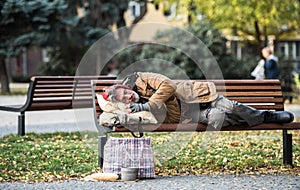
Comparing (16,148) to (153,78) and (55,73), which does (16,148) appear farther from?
(55,73)

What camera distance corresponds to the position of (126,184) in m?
6.93

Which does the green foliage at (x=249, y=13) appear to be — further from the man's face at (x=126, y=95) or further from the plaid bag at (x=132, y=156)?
the plaid bag at (x=132, y=156)

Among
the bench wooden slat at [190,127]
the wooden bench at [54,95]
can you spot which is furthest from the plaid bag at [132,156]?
the wooden bench at [54,95]

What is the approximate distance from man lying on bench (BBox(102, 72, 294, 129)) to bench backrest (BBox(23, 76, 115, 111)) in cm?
386

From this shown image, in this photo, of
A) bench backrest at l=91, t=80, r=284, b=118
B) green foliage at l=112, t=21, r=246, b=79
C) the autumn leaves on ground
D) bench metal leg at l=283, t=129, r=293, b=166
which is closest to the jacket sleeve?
the autumn leaves on ground

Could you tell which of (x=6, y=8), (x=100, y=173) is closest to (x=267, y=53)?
(x=100, y=173)

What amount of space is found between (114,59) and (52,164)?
82.7ft

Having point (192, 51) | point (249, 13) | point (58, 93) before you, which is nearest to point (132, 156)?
point (58, 93)

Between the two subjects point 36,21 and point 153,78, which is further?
point 36,21

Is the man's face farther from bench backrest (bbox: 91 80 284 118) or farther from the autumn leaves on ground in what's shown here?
bench backrest (bbox: 91 80 284 118)

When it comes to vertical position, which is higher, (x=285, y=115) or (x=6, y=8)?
(x=6, y=8)

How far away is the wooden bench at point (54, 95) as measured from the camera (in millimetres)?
11181

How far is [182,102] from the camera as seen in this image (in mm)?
7918

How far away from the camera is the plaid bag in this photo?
726 cm
